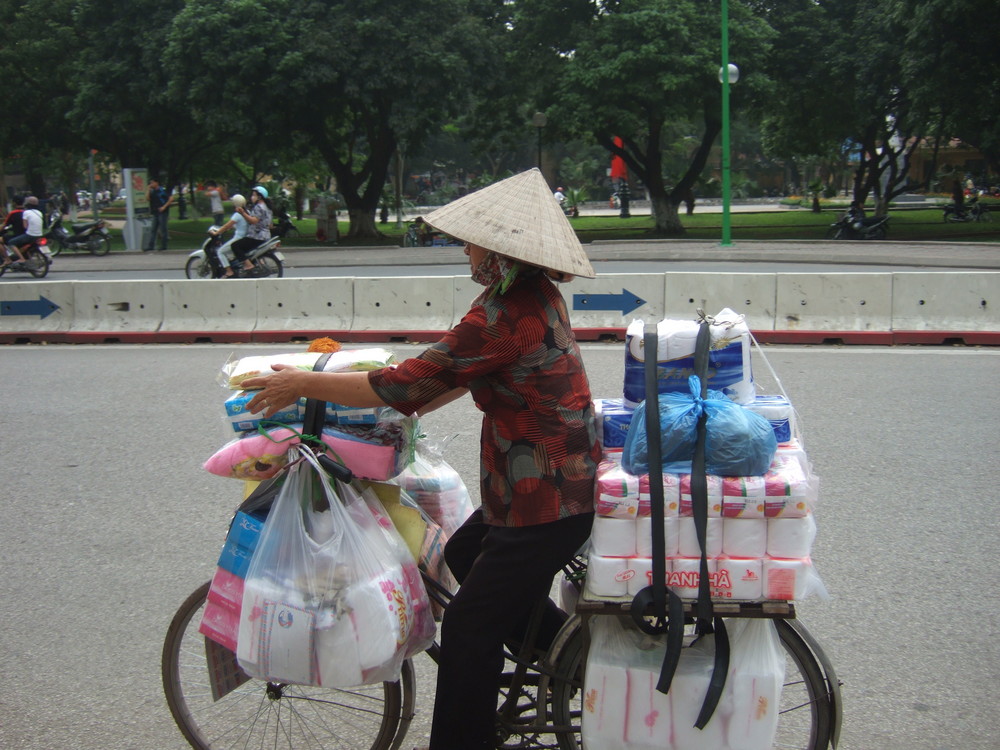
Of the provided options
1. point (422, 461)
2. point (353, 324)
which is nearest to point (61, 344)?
point (353, 324)

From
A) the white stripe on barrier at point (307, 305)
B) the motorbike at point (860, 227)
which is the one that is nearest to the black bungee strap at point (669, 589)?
the white stripe on barrier at point (307, 305)

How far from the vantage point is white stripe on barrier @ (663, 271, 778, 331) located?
34.6 feet

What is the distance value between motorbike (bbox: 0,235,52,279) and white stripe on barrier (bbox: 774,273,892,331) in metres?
14.6

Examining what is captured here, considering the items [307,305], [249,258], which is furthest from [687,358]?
[249,258]

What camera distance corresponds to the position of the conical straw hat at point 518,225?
2410 mm

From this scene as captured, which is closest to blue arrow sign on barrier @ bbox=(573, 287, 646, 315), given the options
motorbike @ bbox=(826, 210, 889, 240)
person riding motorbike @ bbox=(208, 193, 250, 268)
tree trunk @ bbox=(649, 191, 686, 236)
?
person riding motorbike @ bbox=(208, 193, 250, 268)

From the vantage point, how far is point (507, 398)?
2475 millimetres

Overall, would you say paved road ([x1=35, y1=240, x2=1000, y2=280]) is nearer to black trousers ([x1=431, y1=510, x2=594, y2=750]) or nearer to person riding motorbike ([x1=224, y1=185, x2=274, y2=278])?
person riding motorbike ([x1=224, y1=185, x2=274, y2=278])

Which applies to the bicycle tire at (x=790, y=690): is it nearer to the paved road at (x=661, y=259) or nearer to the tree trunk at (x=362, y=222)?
the paved road at (x=661, y=259)

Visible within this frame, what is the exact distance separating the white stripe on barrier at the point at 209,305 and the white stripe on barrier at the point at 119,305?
5.7 inches

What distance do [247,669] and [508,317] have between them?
1166 millimetres

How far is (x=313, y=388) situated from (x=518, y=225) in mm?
640

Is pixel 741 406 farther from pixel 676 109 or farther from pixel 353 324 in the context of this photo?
pixel 676 109

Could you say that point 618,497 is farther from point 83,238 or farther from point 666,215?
point 666,215
